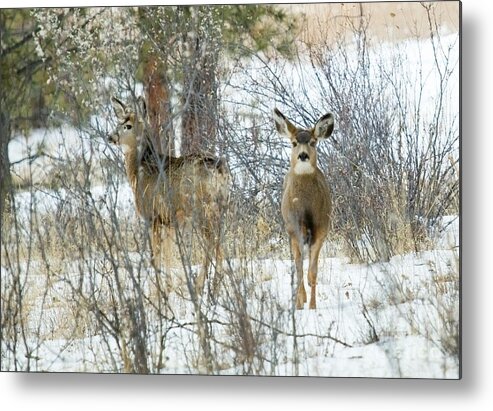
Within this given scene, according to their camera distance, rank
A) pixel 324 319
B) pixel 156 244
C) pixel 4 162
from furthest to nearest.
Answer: pixel 4 162 → pixel 156 244 → pixel 324 319

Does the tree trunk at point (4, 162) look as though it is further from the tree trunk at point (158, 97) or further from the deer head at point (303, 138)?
the deer head at point (303, 138)

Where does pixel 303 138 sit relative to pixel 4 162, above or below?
above

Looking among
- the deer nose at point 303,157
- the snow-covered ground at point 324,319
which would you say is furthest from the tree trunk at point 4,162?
the deer nose at point 303,157

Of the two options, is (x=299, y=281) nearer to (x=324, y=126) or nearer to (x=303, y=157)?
(x=303, y=157)

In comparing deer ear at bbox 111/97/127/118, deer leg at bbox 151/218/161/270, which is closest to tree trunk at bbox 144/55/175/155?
deer ear at bbox 111/97/127/118

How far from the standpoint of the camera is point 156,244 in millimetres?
5648

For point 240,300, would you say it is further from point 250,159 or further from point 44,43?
point 44,43

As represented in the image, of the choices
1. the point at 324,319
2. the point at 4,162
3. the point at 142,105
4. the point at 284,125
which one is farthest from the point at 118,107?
the point at 324,319

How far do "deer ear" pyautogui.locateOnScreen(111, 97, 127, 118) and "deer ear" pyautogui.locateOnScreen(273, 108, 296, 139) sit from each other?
70cm

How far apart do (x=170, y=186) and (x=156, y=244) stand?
0.89 ft

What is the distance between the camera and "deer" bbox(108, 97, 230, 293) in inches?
221

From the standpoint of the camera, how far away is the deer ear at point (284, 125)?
556cm

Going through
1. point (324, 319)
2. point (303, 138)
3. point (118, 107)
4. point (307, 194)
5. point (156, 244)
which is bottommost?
point (324, 319)

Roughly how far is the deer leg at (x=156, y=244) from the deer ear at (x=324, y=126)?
83 cm
